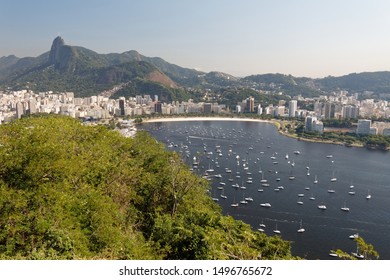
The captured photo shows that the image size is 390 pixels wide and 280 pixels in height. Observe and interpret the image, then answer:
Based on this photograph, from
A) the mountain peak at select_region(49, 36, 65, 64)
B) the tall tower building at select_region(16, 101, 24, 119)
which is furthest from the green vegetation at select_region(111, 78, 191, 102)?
the mountain peak at select_region(49, 36, 65, 64)

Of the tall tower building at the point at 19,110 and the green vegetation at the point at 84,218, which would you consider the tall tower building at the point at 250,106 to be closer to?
the tall tower building at the point at 19,110

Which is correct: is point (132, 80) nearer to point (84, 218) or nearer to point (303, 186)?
point (303, 186)

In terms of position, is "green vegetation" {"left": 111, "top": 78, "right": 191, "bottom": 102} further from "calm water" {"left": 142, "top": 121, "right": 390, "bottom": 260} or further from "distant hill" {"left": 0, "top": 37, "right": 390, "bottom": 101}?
"calm water" {"left": 142, "top": 121, "right": 390, "bottom": 260}

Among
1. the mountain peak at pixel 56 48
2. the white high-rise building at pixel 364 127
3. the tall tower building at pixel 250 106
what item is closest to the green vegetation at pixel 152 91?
the tall tower building at pixel 250 106

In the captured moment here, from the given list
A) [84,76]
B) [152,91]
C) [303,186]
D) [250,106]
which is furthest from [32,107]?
[84,76]

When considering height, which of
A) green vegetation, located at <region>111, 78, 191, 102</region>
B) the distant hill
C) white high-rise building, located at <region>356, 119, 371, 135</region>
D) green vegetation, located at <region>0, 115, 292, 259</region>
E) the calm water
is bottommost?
the calm water
